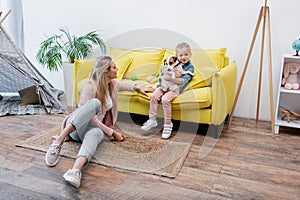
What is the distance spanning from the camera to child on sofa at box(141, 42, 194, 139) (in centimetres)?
243

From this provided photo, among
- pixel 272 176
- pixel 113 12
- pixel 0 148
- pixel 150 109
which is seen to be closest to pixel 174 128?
pixel 150 109

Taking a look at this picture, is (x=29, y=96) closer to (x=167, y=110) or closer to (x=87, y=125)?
(x=87, y=125)

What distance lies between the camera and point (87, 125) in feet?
6.91

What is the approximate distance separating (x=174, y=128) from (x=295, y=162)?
3.33 feet

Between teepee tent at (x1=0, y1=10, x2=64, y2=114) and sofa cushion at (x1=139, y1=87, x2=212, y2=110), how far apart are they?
133 cm

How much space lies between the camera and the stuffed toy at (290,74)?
266 cm

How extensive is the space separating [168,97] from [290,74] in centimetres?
119

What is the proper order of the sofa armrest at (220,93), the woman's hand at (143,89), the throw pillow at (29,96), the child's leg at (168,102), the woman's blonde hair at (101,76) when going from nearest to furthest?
1. the woman's blonde hair at (101,76)
2. the sofa armrest at (220,93)
3. the child's leg at (168,102)
4. the woman's hand at (143,89)
5. the throw pillow at (29,96)

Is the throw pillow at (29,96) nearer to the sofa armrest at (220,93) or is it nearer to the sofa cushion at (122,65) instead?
the sofa cushion at (122,65)

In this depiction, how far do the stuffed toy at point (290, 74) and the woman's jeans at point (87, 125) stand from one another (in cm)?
171

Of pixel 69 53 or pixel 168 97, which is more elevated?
pixel 69 53

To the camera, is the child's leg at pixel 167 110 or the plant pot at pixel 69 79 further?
the plant pot at pixel 69 79

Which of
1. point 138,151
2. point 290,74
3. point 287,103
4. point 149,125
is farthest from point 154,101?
point 287,103

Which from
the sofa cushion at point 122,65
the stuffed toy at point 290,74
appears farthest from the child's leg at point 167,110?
the stuffed toy at point 290,74
